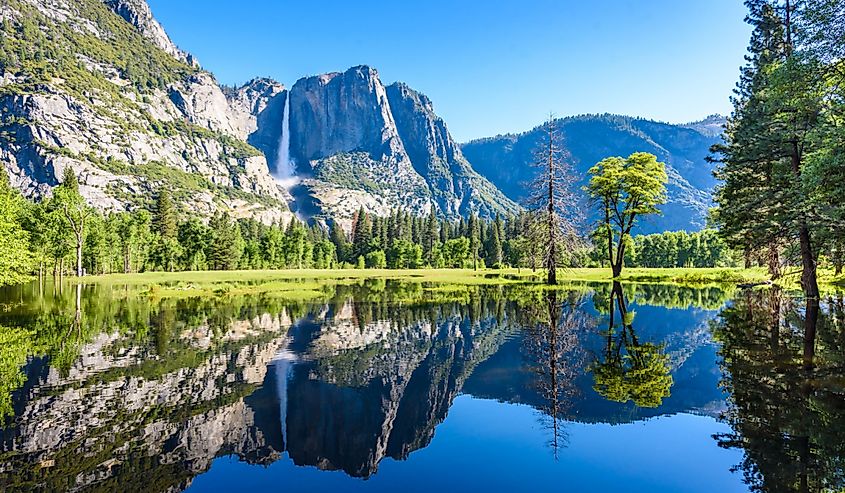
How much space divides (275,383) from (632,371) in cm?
1032

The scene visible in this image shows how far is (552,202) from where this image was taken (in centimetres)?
4191

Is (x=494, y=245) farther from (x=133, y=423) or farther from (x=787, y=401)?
(x=133, y=423)

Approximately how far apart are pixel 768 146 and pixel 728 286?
74.9ft

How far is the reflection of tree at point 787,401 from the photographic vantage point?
7035 millimetres

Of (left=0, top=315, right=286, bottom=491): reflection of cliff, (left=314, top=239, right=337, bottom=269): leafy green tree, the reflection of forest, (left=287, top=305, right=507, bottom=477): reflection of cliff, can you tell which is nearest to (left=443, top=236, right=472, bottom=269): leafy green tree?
(left=314, top=239, right=337, bottom=269): leafy green tree

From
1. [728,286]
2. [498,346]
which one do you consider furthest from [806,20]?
[728,286]

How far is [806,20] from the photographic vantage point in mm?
17609

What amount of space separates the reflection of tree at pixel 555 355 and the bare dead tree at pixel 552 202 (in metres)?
13.6

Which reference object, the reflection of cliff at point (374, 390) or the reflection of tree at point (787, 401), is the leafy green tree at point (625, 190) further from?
the reflection of cliff at point (374, 390)

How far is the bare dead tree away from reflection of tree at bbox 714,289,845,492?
21.6m

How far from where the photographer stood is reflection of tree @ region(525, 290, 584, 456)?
1080cm

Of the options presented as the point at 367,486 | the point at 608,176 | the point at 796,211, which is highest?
the point at 608,176

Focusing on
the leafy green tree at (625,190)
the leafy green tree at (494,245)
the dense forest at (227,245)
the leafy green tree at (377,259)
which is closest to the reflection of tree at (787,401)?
the dense forest at (227,245)

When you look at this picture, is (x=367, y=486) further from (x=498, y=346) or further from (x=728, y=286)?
(x=728, y=286)
